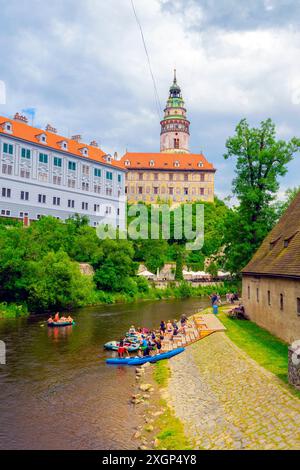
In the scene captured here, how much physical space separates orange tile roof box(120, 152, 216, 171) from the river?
305ft

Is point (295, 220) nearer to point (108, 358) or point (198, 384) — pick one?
point (198, 384)

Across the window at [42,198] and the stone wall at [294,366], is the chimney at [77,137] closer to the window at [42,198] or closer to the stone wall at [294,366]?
the window at [42,198]

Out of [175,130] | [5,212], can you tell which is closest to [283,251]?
[5,212]

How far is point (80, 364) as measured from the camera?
24.6 m

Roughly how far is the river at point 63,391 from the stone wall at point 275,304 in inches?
345

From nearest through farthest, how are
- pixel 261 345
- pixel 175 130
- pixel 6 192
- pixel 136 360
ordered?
pixel 261 345, pixel 136 360, pixel 6 192, pixel 175 130

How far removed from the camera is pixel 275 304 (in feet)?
78.5

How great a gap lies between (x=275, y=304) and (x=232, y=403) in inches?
386

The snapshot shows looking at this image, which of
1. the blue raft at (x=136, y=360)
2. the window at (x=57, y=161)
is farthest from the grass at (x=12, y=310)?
the window at (x=57, y=161)

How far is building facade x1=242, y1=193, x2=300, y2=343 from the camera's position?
20.7 meters

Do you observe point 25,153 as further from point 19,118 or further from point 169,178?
point 169,178

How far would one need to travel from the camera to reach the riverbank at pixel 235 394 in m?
12.4
